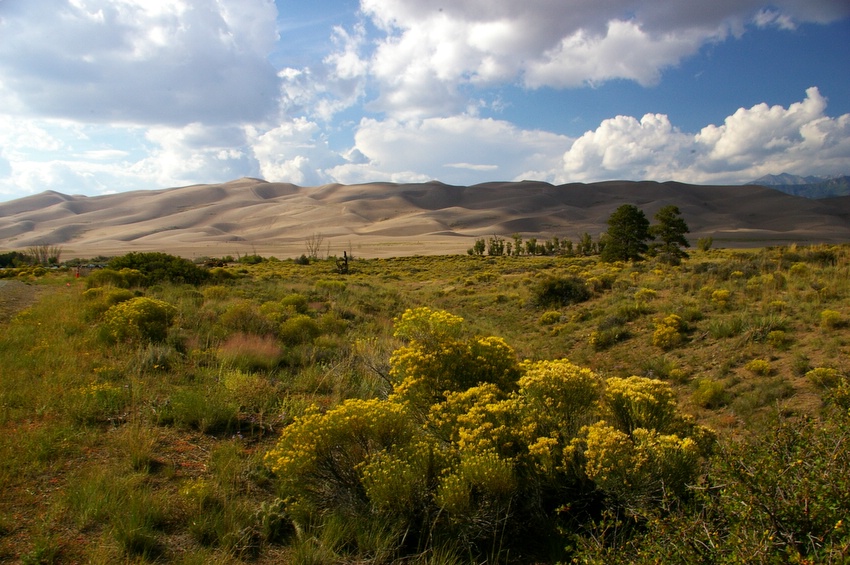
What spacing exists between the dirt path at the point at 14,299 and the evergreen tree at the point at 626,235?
34.6 meters

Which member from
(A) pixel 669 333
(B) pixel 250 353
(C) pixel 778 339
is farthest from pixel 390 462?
(A) pixel 669 333

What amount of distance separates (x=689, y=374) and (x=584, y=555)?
365 inches

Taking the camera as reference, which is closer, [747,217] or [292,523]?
[292,523]

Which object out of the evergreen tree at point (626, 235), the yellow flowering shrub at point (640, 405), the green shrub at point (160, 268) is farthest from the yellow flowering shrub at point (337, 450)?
the evergreen tree at point (626, 235)

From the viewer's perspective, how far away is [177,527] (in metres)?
3.35

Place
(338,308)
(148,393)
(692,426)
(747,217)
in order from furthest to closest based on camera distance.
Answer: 1. (747,217)
2. (338,308)
3. (148,393)
4. (692,426)

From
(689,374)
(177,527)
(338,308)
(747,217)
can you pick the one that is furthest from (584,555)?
(747,217)

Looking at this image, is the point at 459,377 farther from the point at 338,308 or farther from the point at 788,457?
the point at 338,308

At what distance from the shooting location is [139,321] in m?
7.85

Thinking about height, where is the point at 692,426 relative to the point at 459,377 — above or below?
below

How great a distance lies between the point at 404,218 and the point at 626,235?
124 m

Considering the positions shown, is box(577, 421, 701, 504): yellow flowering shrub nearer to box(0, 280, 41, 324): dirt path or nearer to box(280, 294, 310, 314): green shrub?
box(280, 294, 310, 314): green shrub

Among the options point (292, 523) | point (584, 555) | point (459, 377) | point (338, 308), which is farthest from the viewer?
point (338, 308)

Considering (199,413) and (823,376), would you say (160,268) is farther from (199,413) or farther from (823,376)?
(823,376)
